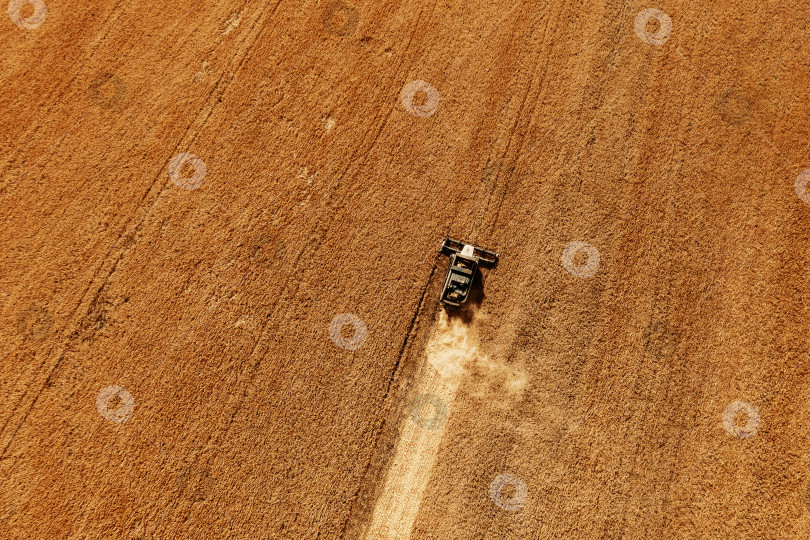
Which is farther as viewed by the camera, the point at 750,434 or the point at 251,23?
the point at 251,23

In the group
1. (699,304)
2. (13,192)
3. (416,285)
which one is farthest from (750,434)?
(13,192)

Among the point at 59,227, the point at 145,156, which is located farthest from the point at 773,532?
the point at 59,227

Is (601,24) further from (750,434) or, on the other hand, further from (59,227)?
(59,227)

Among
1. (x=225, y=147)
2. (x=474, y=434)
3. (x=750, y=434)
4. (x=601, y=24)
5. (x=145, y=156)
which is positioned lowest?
(x=474, y=434)

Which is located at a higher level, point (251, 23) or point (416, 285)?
point (251, 23)

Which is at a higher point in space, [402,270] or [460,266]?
[460,266]

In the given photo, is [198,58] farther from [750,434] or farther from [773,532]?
[773,532]

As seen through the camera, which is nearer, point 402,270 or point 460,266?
point 460,266
